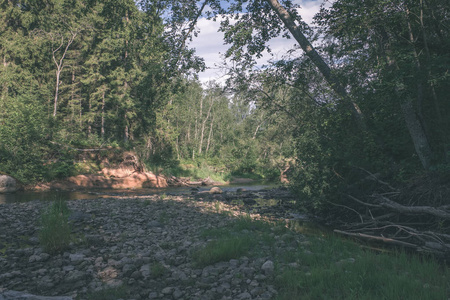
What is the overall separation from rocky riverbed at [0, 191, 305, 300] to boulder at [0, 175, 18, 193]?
10961mm

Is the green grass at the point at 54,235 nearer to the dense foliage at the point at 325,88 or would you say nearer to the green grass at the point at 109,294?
the green grass at the point at 109,294

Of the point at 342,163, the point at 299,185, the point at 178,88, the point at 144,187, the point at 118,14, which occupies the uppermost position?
the point at 118,14

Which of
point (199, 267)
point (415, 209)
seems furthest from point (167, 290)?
point (415, 209)

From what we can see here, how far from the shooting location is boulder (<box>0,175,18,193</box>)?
16672 millimetres

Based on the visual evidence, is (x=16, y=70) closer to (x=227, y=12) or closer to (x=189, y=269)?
(x=227, y=12)

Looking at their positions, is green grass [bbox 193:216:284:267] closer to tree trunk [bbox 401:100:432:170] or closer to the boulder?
tree trunk [bbox 401:100:432:170]

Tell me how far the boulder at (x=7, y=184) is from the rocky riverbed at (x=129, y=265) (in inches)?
432

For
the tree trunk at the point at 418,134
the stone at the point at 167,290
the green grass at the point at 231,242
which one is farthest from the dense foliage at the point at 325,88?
the stone at the point at 167,290

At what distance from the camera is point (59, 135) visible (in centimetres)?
2155

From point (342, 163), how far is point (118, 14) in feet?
36.6

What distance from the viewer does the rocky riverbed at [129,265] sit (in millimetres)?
4066

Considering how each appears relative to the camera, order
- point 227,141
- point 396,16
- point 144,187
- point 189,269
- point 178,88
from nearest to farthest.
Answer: point 189,269, point 396,16, point 178,88, point 144,187, point 227,141

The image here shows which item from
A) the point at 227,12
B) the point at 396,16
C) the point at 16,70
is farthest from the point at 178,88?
the point at 16,70

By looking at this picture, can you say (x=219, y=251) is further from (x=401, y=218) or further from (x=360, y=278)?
(x=401, y=218)
